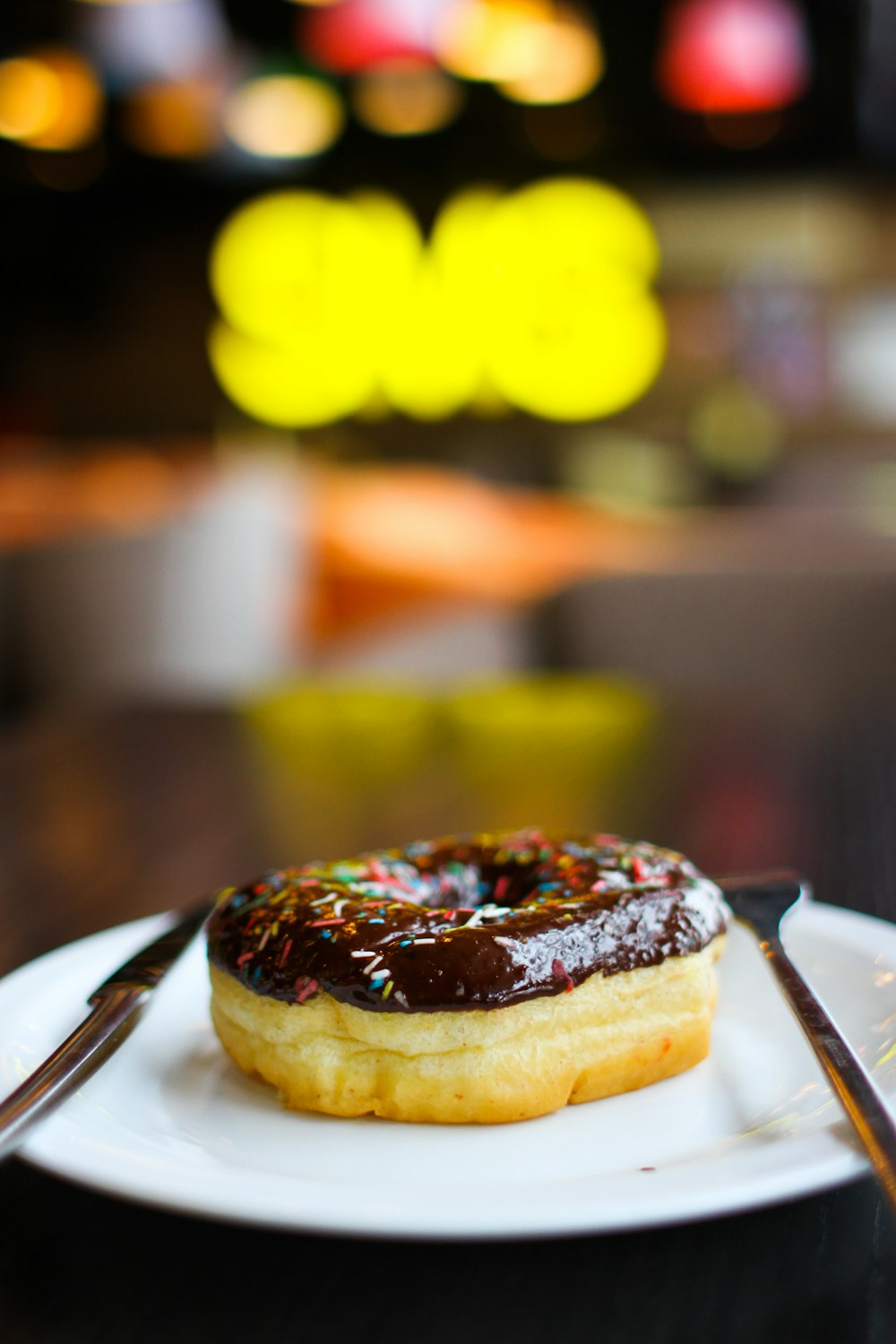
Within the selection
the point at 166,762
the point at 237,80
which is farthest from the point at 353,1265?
the point at 237,80


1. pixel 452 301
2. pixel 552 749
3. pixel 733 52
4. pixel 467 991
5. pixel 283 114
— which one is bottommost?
pixel 552 749

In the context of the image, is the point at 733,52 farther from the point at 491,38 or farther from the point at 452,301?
the point at 452,301

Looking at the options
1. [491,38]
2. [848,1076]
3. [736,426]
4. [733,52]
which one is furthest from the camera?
[736,426]

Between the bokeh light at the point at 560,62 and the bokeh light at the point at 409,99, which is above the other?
the bokeh light at the point at 409,99

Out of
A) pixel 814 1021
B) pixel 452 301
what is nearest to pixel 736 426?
pixel 452 301

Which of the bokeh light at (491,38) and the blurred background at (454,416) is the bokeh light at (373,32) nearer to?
the blurred background at (454,416)

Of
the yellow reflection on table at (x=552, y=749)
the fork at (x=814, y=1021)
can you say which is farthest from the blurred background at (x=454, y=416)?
the fork at (x=814, y=1021)

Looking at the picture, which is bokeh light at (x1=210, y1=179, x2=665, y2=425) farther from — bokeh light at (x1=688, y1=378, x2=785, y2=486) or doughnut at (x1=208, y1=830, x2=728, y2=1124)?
doughnut at (x1=208, y1=830, x2=728, y2=1124)
